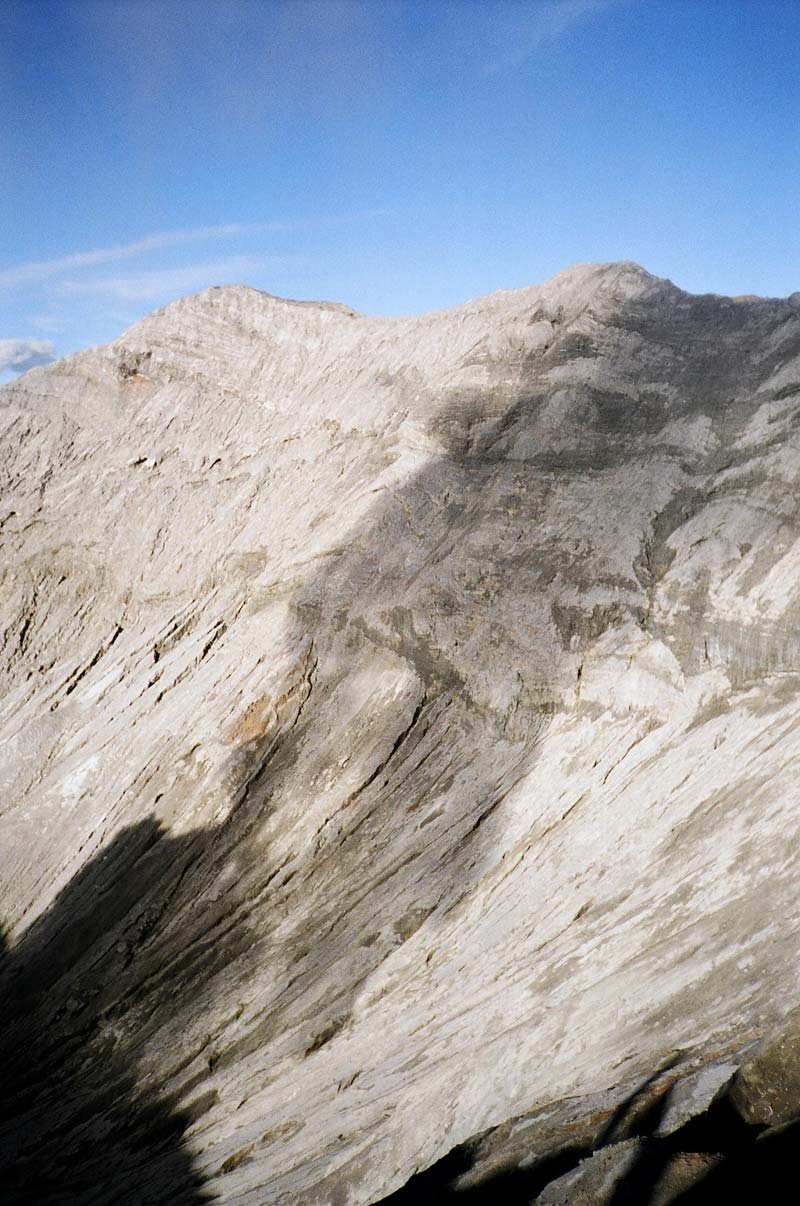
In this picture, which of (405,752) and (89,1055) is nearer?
(89,1055)

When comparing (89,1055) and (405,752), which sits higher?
(405,752)

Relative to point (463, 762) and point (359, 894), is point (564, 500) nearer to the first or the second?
point (463, 762)

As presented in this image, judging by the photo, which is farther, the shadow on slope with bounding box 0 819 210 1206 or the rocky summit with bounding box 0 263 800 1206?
the shadow on slope with bounding box 0 819 210 1206

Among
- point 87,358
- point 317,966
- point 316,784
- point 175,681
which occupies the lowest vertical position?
point 317,966

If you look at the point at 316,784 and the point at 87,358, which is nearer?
the point at 316,784

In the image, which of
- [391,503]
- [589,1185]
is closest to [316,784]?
[391,503]

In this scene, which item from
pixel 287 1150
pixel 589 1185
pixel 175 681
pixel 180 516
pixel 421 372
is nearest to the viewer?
pixel 589 1185

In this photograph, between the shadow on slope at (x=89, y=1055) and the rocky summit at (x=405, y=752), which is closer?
the rocky summit at (x=405, y=752)

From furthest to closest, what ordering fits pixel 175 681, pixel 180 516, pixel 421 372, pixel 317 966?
pixel 180 516 < pixel 421 372 < pixel 175 681 < pixel 317 966
